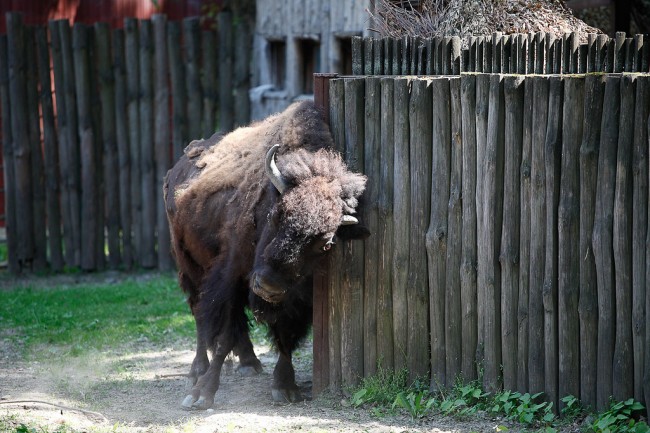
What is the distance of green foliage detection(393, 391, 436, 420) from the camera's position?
583 cm

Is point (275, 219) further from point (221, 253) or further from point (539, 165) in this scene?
point (539, 165)

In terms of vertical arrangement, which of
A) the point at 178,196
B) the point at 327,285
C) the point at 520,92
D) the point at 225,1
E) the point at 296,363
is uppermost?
the point at 225,1

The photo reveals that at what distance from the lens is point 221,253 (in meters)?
6.87

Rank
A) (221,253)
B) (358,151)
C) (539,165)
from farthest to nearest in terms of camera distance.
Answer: (221,253) < (358,151) < (539,165)

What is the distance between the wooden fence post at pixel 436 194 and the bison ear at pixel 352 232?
0.37m

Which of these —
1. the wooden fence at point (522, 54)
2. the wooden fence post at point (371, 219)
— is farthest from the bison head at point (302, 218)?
the wooden fence at point (522, 54)

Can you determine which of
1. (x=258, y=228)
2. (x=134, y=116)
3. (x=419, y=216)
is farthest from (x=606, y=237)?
(x=134, y=116)

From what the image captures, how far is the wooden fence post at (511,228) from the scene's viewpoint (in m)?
5.59

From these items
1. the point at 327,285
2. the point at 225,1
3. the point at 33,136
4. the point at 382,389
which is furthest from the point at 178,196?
the point at 225,1

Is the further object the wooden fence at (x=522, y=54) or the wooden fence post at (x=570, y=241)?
the wooden fence at (x=522, y=54)

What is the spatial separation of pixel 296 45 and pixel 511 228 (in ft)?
24.9

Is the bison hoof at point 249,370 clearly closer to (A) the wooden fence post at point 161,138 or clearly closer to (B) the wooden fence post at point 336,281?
(B) the wooden fence post at point 336,281

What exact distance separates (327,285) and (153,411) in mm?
1591

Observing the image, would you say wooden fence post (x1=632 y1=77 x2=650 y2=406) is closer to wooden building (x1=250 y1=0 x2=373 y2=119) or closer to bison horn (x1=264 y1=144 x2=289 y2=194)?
bison horn (x1=264 y1=144 x2=289 y2=194)
